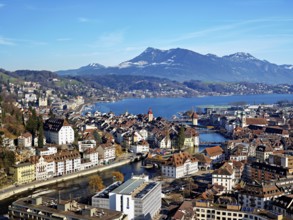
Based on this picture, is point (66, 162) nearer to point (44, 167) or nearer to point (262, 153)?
point (44, 167)

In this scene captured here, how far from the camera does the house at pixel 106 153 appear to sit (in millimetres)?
23594

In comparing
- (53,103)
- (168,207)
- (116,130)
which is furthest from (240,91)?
(168,207)

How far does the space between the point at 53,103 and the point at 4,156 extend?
39.0m

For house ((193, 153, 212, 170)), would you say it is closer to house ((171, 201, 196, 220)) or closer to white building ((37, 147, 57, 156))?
white building ((37, 147, 57, 156))

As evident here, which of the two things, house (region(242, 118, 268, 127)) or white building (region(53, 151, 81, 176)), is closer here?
white building (region(53, 151, 81, 176))

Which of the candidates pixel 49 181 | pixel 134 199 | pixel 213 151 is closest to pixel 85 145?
pixel 49 181

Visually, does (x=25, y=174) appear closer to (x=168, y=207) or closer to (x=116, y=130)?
(x=168, y=207)

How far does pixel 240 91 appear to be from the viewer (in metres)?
112

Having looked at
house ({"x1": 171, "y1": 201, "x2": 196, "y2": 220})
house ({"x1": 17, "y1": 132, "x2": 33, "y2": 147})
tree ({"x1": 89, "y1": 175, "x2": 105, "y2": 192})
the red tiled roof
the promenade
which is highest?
house ({"x1": 17, "y1": 132, "x2": 33, "y2": 147})

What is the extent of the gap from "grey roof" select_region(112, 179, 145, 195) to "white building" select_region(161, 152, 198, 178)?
5.28m

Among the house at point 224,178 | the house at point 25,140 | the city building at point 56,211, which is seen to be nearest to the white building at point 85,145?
the house at point 25,140

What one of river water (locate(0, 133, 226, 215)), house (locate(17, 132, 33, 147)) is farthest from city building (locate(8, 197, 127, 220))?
house (locate(17, 132, 33, 147))

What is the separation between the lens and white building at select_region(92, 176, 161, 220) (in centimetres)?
1272

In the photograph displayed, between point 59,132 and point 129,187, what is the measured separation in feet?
41.9
